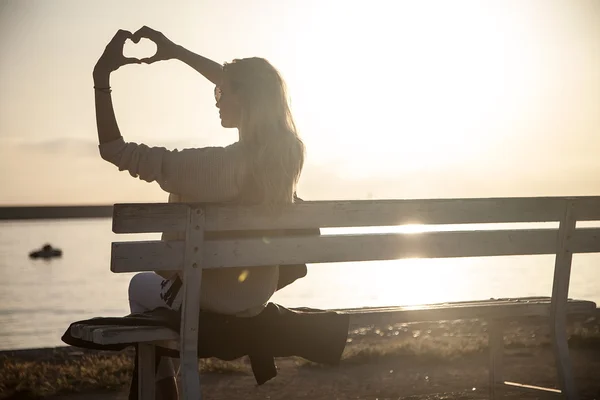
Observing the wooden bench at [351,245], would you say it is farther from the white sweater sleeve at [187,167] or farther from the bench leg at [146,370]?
the white sweater sleeve at [187,167]

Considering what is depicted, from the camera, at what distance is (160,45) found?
513 cm

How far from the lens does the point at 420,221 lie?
190 inches

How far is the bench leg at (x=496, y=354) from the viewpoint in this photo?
589 cm

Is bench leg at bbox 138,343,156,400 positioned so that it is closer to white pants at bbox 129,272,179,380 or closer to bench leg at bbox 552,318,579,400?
white pants at bbox 129,272,179,380

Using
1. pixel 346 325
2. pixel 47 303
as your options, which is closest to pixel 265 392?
pixel 346 325

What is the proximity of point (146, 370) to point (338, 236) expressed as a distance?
1.16 meters

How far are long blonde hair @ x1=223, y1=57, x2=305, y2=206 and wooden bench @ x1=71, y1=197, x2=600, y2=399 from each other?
0.13 m

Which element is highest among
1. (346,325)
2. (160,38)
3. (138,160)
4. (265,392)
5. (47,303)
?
(160,38)

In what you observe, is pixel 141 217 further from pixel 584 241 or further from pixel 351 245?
pixel 584 241

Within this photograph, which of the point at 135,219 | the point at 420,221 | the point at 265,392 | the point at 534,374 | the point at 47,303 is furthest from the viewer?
the point at 47,303

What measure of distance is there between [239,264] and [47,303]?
33783mm

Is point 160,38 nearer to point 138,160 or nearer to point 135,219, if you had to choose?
point 138,160

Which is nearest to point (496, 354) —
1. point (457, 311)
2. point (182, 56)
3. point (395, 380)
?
point (457, 311)

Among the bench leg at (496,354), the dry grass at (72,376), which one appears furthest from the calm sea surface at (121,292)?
the bench leg at (496,354)
